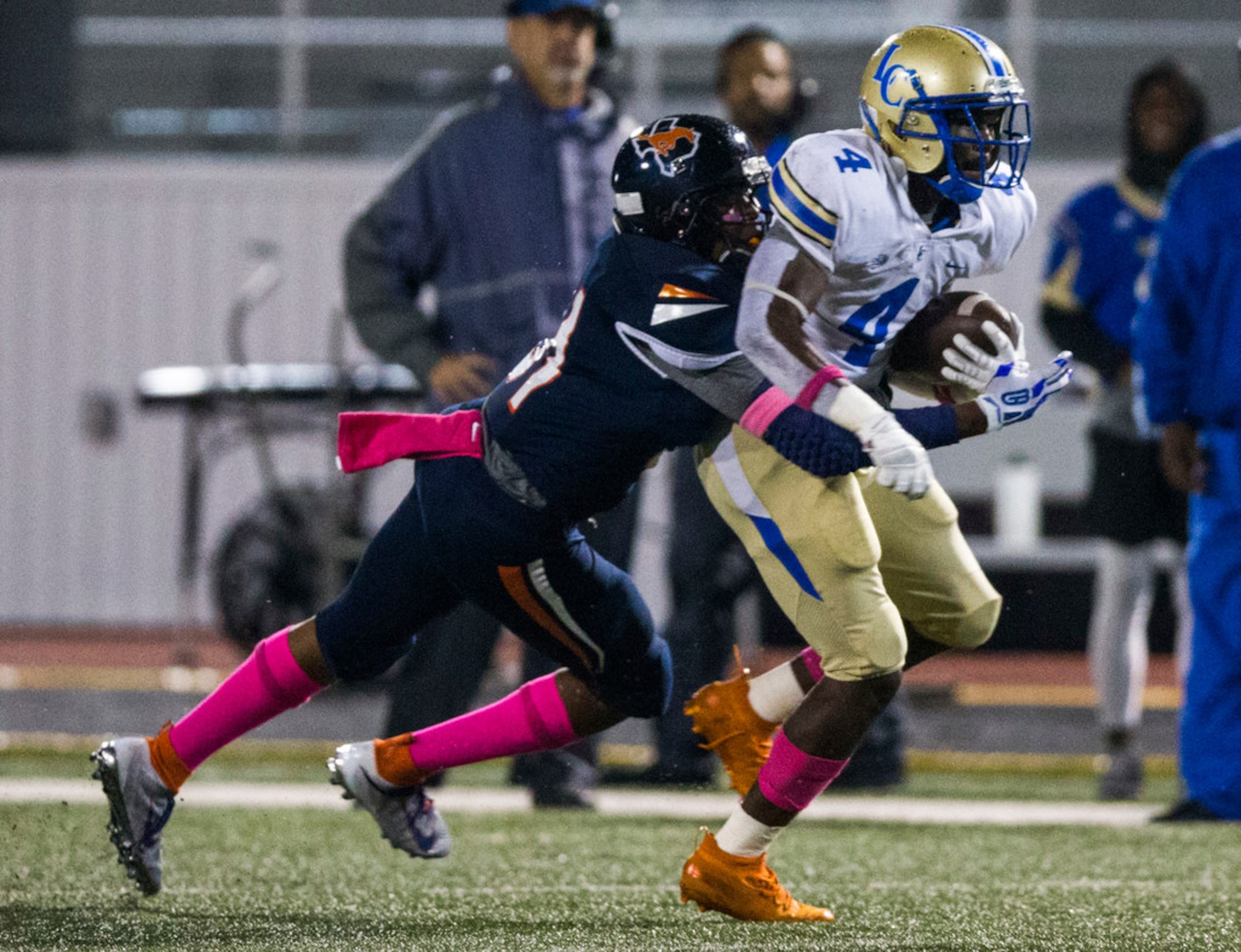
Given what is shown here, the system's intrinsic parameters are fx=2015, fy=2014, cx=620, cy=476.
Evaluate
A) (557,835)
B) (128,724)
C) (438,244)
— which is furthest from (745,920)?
(128,724)

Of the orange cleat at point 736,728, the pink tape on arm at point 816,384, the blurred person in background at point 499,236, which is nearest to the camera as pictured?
the pink tape on arm at point 816,384

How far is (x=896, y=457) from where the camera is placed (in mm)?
2646

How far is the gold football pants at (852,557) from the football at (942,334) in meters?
0.16

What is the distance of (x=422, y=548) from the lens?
3012 millimetres

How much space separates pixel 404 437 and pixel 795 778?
2.54 feet

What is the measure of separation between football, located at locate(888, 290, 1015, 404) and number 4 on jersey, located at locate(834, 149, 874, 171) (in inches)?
9.9

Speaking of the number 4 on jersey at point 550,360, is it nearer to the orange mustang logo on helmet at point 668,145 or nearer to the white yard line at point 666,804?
the orange mustang logo on helmet at point 668,145

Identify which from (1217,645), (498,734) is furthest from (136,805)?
(1217,645)

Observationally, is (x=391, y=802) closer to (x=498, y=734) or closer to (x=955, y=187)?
(x=498, y=734)

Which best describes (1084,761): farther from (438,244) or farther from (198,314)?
(198,314)

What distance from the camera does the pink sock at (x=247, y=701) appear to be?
3.14m

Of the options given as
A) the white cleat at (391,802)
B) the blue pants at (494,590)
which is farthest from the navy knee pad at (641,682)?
the white cleat at (391,802)

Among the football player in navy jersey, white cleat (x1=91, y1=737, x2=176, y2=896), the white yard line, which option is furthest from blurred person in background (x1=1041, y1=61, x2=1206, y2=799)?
white cleat (x1=91, y1=737, x2=176, y2=896)

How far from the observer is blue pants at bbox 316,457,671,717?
295 centimetres
